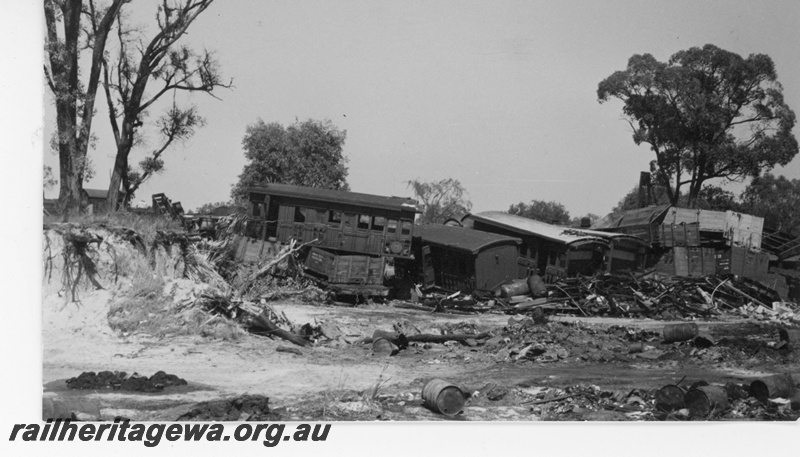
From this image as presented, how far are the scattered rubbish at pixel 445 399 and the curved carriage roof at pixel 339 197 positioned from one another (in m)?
12.5

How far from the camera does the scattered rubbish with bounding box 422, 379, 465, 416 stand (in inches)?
344

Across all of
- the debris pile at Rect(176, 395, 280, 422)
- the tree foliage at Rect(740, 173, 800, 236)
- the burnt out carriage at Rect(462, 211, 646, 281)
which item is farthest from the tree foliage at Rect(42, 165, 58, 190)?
the burnt out carriage at Rect(462, 211, 646, 281)

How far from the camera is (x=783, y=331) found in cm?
1405

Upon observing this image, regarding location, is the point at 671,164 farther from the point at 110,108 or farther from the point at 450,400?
the point at 110,108

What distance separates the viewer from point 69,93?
11.7 m

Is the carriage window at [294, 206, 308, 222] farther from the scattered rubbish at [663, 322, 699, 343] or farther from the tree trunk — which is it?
the scattered rubbish at [663, 322, 699, 343]

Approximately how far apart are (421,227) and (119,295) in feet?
49.7

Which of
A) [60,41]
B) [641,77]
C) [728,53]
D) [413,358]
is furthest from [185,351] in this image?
[728,53]

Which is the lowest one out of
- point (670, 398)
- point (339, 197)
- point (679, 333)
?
point (670, 398)

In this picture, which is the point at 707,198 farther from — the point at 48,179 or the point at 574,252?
the point at 48,179

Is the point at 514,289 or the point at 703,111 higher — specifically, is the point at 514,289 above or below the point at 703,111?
below

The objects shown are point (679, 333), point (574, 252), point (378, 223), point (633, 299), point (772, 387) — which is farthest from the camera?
point (574, 252)

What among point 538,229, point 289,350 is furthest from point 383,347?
point 538,229

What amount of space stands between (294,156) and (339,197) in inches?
108
